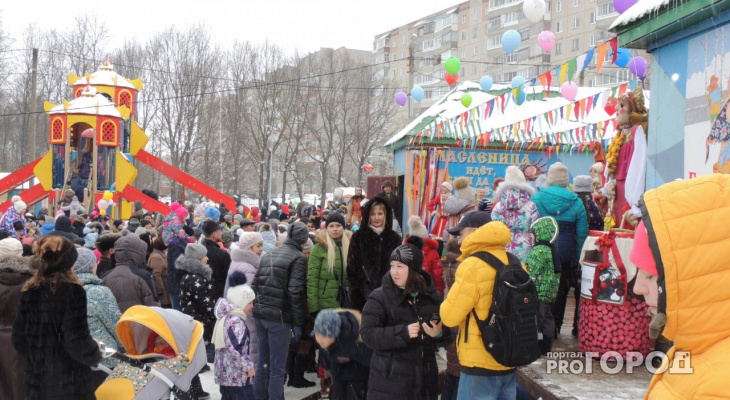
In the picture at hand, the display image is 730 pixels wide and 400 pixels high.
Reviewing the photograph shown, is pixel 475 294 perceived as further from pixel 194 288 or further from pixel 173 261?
pixel 173 261

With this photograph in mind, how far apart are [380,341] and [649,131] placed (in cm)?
429

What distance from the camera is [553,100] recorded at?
15625 millimetres

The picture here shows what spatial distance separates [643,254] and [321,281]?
14.0 feet

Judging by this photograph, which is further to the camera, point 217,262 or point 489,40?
point 489,40

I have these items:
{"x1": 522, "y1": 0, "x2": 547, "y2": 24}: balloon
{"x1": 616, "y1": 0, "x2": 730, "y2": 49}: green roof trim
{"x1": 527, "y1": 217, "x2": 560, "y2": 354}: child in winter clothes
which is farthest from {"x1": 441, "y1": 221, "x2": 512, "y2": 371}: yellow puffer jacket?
{"x1": 522, "y1": 0, "x2": 547, "y2": 24}: balloon

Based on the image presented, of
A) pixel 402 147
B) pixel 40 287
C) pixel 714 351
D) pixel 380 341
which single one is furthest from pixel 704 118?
pixel 402 147

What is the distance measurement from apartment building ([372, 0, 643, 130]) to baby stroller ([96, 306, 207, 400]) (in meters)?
29.5

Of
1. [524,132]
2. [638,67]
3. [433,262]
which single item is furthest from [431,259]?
[524,132]

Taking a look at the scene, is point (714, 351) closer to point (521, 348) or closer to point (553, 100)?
point (521, 348)

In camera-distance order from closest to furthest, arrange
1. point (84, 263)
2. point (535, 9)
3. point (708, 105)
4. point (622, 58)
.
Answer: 1. point (84, 263)
2. point (708, 105)
3. point (622, 58)
4. point (535, 9)

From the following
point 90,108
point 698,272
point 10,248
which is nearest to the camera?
point 698,272

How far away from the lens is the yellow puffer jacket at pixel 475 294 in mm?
3867

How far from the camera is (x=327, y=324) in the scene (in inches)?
186

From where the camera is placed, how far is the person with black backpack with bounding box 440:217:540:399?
3824 mm
